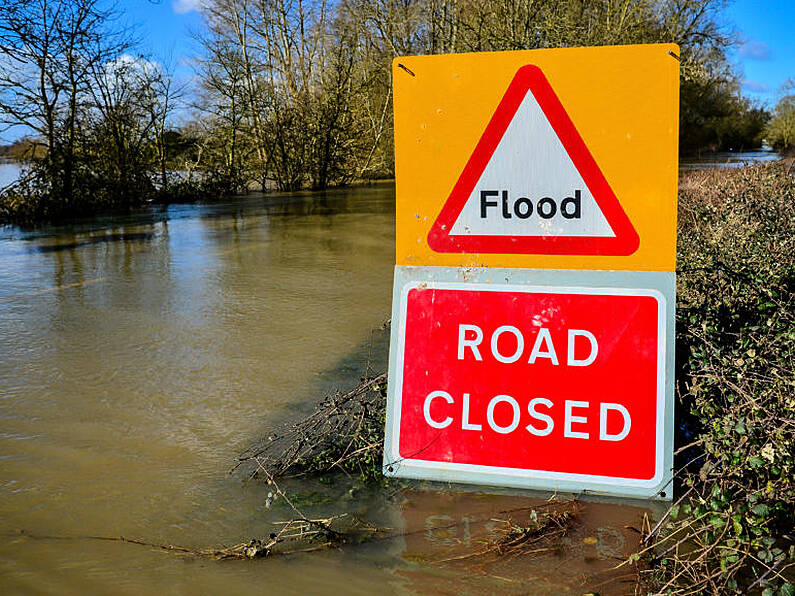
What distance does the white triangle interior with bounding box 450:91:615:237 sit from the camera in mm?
2551

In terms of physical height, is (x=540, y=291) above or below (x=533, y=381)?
above

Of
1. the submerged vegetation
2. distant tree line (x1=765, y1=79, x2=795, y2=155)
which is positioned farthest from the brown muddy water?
distant tree line (x1=765, y1=79, x2=795, y2=155)

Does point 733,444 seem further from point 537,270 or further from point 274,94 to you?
point 274,94

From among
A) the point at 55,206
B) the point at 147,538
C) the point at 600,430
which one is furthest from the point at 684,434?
the point at 55,206

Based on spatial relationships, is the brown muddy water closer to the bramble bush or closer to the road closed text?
the bramble bush

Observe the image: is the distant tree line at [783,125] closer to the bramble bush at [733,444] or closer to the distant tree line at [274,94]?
the distant tree line at [274,94]

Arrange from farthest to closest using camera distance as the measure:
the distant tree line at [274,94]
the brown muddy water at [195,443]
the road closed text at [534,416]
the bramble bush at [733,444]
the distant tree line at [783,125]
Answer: the distant tree line at [783,125], the distant tree line at [274,94], the road closed text at [534,416], the brown muddy water at [195,443], the bramble bush at [733,444]

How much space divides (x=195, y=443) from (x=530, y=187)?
7.34 feet

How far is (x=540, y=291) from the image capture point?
8.48ft

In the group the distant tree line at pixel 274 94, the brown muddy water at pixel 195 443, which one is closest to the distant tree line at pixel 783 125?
the distant tree line at pixel 274 94

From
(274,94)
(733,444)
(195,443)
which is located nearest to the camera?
(733,444)

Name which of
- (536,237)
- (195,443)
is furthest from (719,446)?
(195,443)

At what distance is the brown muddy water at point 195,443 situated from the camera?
7.80 ft

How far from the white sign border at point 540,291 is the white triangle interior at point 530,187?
16 cm
